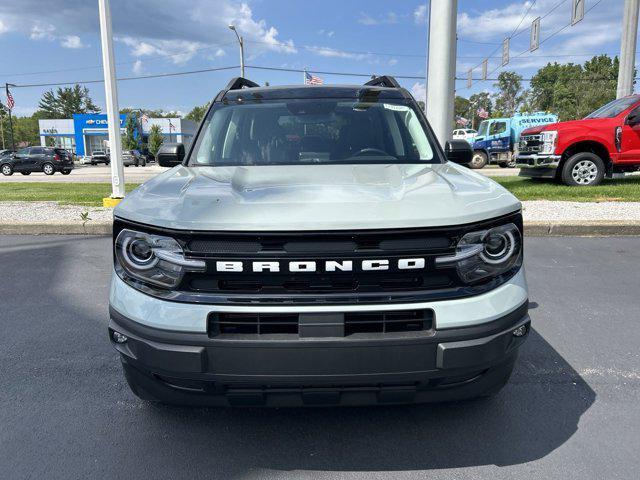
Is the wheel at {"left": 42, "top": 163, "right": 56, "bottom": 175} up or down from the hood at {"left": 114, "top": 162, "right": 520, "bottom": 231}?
down

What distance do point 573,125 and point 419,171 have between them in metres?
9.92

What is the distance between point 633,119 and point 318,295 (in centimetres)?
1170

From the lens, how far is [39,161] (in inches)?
1245

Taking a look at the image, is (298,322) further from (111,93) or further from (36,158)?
(36,158)

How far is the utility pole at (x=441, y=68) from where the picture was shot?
9070mm

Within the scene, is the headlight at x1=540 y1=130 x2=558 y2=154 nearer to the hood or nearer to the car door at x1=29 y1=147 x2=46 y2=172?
the hood

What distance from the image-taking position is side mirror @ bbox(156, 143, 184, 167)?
3.72 meters

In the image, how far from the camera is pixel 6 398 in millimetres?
2959

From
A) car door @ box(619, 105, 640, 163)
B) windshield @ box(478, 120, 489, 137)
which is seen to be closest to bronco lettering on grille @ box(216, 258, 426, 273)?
car door @ box(619, 105, 640, 163)

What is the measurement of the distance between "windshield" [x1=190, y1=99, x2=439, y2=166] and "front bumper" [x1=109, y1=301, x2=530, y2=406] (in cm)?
146

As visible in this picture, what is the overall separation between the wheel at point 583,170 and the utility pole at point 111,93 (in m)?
9.49

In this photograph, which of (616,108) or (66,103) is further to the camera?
(66,103)

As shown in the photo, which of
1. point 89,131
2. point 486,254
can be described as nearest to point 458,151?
point 486,254

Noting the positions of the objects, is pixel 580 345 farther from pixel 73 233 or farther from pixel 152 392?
pixel 73 233
